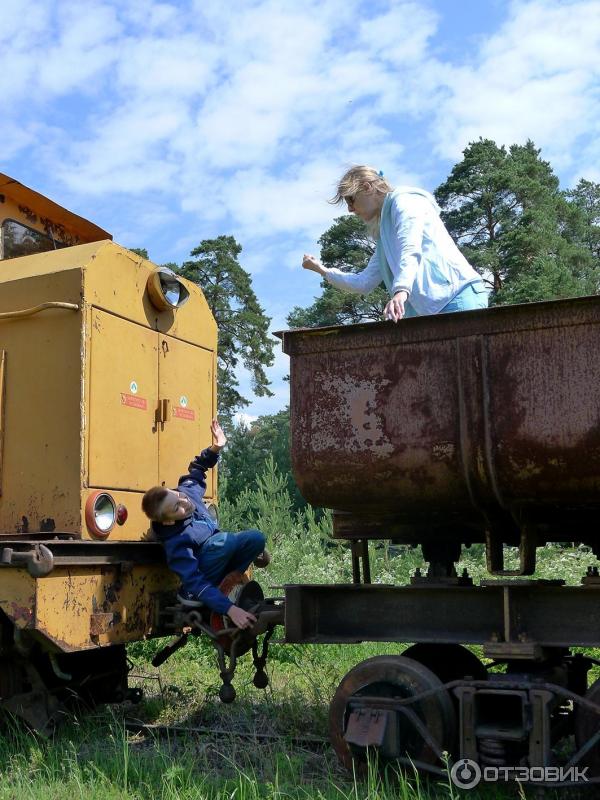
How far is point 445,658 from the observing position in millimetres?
4535

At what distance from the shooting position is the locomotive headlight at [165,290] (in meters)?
5.72

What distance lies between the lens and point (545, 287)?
21562 millimetres

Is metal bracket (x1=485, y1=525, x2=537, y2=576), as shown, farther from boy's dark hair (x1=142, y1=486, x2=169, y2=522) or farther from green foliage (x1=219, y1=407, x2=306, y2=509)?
green foliage (x1=219, y1=407, x2=306, y2=509)

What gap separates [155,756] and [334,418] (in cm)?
197

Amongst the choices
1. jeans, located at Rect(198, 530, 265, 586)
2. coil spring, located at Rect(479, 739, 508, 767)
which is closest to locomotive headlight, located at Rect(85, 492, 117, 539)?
jeans, located at Rect(198, 530, 265, 586)

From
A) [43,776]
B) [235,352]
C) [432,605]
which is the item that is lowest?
[43,776]

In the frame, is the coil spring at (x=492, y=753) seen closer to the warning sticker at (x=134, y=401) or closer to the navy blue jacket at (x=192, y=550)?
the navy blue jacket at (x=192, y=550)

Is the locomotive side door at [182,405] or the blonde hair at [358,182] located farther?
the locomotive side door at [182,405]

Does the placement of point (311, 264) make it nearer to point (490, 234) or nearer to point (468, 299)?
point (468, 299)

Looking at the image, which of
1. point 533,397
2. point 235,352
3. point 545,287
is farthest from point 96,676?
point 235,352

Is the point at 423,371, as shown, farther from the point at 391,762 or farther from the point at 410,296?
the point at 391,762

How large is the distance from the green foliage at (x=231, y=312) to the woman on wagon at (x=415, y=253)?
75.7ft

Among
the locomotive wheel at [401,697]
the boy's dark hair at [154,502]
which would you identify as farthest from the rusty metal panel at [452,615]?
the boy's dark hair at [154,502]

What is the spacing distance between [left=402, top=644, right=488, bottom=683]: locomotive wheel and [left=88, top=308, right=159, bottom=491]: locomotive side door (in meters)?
2.03
